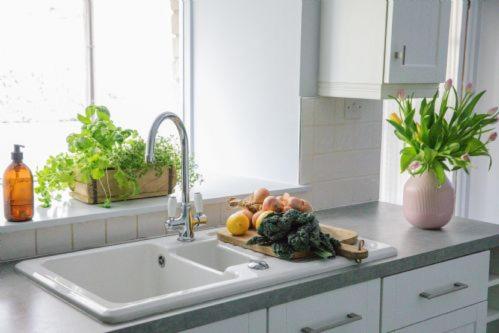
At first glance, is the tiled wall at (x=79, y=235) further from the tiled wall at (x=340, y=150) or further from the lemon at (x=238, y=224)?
the tiled wall at (x=340, y=150)

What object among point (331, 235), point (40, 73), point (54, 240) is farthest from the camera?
point (40, 73)

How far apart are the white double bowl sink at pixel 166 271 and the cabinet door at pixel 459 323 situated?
285 mm

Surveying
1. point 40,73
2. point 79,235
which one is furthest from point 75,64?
point 79,235

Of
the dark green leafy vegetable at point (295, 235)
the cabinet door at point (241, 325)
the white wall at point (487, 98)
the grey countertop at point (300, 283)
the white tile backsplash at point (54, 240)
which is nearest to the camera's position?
the grey countertop at point (300, 283)

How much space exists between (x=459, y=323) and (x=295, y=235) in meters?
0.76

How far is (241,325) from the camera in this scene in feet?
5.73

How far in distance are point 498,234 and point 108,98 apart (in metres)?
1.59

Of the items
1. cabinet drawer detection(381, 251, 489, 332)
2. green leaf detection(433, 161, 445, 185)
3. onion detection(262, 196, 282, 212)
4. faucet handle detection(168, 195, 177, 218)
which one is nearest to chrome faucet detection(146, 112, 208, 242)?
faucet handle detection(168, 195, 177, 218)

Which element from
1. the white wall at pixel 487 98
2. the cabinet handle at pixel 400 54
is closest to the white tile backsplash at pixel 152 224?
the cabinet handle at pixel 400 54

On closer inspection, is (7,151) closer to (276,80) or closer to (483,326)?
(276,80)

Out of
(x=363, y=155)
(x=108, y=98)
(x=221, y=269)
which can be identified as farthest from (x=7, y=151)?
(x=363, y=155)

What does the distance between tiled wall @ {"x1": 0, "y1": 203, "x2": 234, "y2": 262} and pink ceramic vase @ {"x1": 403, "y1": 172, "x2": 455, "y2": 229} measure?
2.97 ft

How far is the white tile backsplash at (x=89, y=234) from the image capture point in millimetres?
2164

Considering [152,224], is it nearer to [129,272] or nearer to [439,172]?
[129,272]
